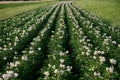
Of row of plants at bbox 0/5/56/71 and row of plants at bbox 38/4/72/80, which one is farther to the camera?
row of plants at bbox 0/5/56/71

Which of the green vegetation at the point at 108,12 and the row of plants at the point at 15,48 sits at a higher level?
the row of plants at the point at 15,48

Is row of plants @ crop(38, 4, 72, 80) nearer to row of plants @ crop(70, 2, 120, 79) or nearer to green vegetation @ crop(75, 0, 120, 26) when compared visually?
row of plants @ crop(70, 2, 120, 79)

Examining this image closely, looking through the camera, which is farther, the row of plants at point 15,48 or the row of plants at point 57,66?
the row of plants at point 15,48

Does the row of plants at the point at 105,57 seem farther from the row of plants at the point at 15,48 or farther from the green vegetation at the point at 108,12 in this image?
the green vegetation at the point at 108,12

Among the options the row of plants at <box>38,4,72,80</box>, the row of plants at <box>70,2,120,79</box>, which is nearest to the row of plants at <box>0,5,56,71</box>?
the row of plants at <box>38,4,72,80</box>

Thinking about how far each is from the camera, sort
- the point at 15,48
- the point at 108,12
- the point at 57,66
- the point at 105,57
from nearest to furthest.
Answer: the point at 57,66 < the point at 105,57 < the point at 15,48 < the point at 108,12

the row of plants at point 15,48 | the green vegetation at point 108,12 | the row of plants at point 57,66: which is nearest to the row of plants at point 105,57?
the row of plants at point 57,66

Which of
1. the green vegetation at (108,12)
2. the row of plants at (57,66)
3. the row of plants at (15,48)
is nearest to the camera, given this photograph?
the row of plants at (57,66)

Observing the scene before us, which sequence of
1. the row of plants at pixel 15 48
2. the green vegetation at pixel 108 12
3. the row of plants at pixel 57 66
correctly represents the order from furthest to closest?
the green vegetation at pixel 108 12, the row of plants at pixel 15 48, the row of plants at pixel 57 66

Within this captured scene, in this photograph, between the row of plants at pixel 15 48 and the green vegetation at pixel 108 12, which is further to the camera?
the green vegetation at pixel 108 12

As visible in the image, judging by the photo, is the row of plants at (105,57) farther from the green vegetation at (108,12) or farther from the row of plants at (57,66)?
the green vegetation at (108,12)

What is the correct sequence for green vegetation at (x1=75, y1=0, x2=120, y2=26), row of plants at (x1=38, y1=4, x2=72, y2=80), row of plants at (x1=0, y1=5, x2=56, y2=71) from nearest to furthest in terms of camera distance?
row of plants at (x1=38, y1=4, x2=72, y2=80)
row of plants at (x1=0, y1=5, x2=56, y2=71)
green vegetation at (x1=75, y1=0, x2=120, y2=26)

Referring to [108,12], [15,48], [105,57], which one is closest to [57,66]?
[105,57]

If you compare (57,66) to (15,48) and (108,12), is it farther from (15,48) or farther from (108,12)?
(108,12)
